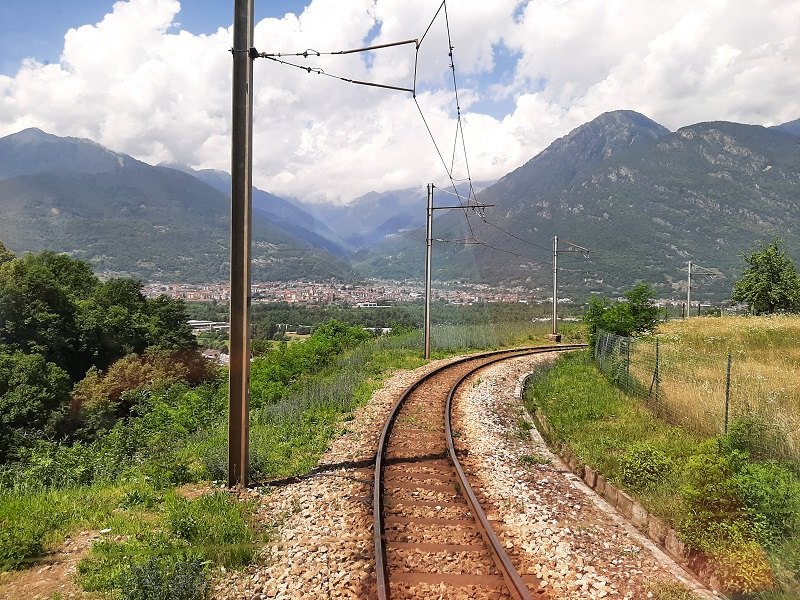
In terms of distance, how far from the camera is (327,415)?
38.6ft

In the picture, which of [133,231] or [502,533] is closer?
[502,533]

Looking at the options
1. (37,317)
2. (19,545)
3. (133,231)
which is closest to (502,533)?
(19,545)

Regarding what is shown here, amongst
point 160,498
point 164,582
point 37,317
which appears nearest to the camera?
point 164,582

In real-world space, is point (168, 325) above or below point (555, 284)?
below

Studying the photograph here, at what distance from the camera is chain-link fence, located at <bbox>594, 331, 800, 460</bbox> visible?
24.4 ft

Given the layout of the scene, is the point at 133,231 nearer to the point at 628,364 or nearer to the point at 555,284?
the point at 555,284

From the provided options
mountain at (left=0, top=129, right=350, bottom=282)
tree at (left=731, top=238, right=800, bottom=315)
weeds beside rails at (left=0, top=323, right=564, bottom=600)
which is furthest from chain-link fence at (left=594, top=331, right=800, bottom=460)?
tree at (left=731, top=238, right=800, bottom=315)

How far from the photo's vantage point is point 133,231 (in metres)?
84.7

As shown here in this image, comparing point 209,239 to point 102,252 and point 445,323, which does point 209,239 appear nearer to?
point 102,252

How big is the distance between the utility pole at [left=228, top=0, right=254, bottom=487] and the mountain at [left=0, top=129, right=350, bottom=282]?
2557 centimetres

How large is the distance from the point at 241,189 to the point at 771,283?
4032 cm

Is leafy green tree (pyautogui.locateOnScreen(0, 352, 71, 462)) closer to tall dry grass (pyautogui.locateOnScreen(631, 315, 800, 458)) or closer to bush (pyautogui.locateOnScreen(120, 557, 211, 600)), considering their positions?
bush (pyautogui.locateOnScreen(120, 557, 211, 600))

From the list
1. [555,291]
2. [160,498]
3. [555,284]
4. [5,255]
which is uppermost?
[5,255]

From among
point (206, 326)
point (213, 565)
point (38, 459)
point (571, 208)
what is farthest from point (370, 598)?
point (571, 208)
